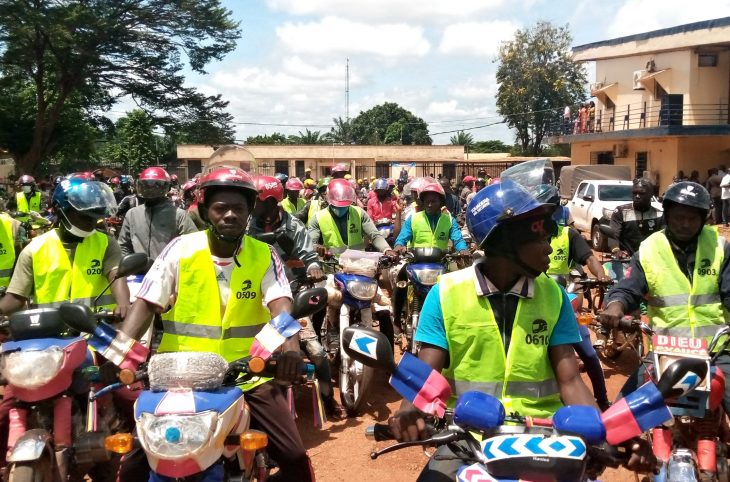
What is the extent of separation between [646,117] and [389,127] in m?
47.4

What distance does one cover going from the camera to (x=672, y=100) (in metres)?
30.0

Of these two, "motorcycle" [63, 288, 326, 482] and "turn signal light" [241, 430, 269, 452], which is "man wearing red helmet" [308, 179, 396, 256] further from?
"turn signal light" [241, 430, 269, 452]

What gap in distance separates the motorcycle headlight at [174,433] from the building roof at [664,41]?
30.0 meters

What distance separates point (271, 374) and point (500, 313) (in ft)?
3.25

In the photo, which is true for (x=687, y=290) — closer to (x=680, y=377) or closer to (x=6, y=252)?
(x=680, y=377)

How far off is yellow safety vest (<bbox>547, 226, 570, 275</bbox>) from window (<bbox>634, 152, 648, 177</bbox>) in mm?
26915

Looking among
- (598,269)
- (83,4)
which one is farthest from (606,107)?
(598,269)

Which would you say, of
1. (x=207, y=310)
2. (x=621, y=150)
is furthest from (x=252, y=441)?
(x=621, y=150)

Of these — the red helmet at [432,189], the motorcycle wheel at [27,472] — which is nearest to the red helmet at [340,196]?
the red helmet at [432,189]

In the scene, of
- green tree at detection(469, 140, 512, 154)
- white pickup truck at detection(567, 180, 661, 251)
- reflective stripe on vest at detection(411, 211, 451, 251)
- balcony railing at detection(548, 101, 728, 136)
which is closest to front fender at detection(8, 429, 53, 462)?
reflective stripe on vest at detection(411, 211, 451, 251)

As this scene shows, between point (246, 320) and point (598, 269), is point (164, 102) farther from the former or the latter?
point (246, 320)

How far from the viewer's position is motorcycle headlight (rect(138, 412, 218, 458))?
2.51 meters

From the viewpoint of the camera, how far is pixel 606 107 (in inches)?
1449

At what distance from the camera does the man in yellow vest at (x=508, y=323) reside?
2.82 metres
